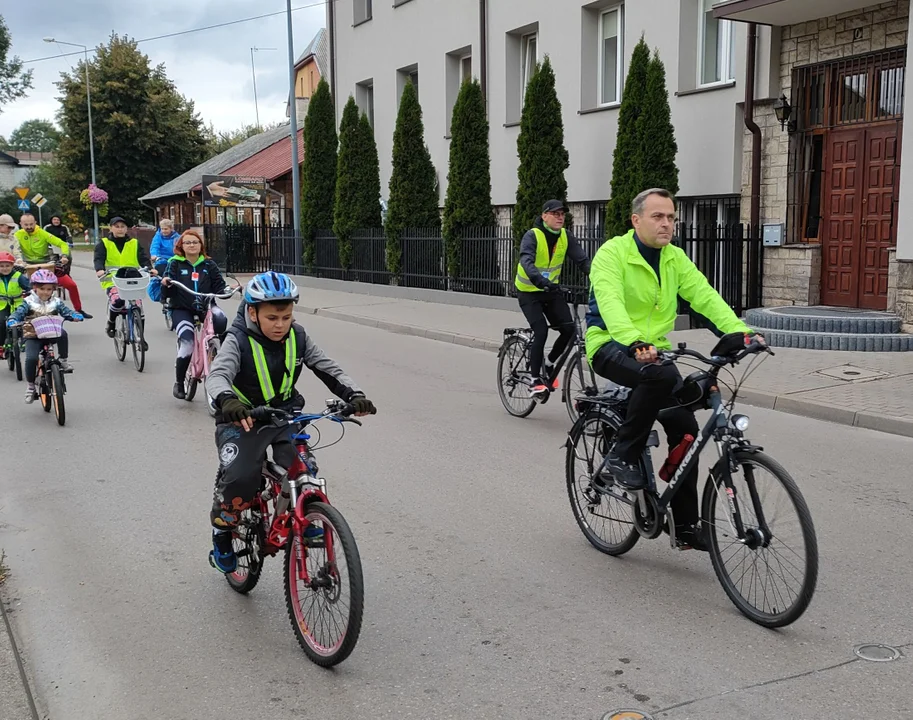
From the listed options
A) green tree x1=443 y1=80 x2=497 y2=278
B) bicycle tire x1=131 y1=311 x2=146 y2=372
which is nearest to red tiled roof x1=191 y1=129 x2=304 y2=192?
green tree x1=443 y1=80 x2=497 y2=278

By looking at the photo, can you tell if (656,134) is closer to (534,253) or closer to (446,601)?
(534,253)

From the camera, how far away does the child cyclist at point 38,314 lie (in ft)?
30.0

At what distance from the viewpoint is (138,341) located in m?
11.9

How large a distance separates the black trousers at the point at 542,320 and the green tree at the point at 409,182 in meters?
13.4

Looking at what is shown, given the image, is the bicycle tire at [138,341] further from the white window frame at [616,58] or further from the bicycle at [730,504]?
the white window frame at [616,58]

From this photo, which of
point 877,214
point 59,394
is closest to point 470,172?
point 877,214

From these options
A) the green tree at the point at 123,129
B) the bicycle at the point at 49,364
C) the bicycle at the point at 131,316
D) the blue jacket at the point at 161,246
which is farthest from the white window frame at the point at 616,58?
the green tree at the point at 123,129

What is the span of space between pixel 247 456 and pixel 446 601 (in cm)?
118

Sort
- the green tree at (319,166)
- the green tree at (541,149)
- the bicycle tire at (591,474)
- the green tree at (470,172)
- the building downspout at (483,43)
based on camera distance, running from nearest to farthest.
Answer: the bicycle tire at (591,474) → the green tree at (541,149) → the green tree at (470,172) → the building downspout at (483,43) → the green tree at (319,166)

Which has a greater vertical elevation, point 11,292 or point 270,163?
point 270,163

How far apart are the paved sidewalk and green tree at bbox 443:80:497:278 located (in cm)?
109

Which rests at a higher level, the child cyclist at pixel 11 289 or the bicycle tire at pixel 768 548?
the child cyclist at pixel 11 289

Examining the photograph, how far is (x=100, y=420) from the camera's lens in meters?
8.96

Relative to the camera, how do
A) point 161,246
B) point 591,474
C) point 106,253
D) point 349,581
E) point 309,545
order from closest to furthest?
point 349,581, point 309,545, point 591,474, point 106,253, point 161,246
